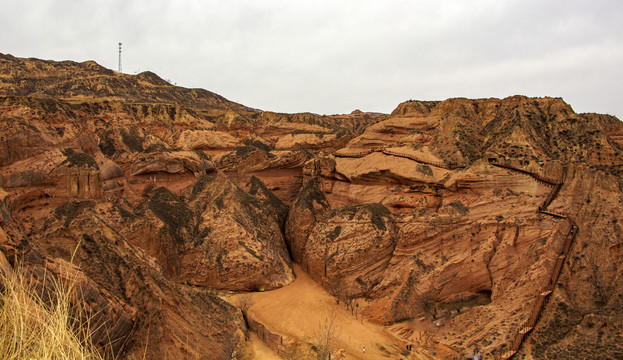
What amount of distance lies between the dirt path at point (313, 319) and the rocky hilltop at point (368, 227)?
2.00 feet

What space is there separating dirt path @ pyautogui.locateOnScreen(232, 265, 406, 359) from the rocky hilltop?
61 centimetres

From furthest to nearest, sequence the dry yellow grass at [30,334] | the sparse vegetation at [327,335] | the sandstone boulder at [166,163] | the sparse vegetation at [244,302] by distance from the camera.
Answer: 1. the sandstone boulder at [166,163]
2. the sparse vegetation at [244,302]
3. the sparse vegetation at [327,335]
4. the dry yellow grass at [30,334]

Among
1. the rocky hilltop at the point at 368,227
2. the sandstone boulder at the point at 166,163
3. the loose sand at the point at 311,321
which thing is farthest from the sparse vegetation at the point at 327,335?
the sandstone boulder at the point at 166,163

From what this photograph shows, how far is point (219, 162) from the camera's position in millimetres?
24750

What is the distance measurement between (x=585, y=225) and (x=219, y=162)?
19.3 m

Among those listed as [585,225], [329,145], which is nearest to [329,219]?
[585,225]

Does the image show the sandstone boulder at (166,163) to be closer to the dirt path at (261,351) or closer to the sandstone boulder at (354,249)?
the sandstone boulder at (354,249)

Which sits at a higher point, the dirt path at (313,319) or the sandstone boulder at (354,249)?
the sandstone boulder at (354,249)

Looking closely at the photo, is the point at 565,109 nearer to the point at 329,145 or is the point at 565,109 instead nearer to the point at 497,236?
the point at 497,236

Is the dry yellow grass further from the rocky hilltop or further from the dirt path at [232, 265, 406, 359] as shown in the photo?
the dirt path at [232, 265, 406, 359]

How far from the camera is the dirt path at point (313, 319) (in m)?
13.2

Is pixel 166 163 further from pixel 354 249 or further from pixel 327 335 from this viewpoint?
pixel 327 335

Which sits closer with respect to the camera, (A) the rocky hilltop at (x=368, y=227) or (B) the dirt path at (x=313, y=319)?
(A) the rocky hilltop at (x=368, y=227)

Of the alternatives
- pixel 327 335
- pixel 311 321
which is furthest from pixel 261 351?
pixel 311 321
